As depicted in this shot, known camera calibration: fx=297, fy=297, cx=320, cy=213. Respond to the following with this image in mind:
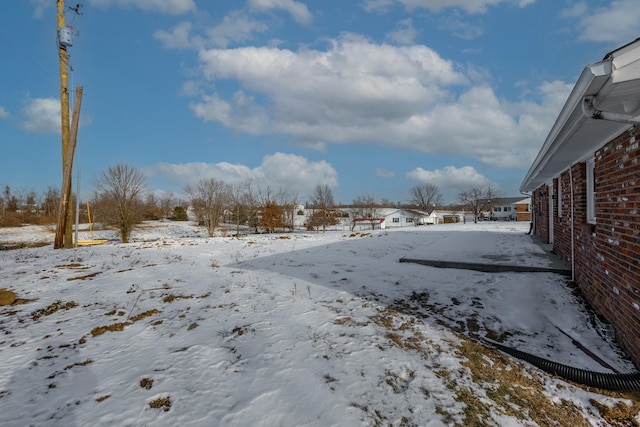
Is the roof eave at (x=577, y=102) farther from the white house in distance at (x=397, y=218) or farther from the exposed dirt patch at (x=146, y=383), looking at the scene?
the white house in distance at (x=397, y=218)

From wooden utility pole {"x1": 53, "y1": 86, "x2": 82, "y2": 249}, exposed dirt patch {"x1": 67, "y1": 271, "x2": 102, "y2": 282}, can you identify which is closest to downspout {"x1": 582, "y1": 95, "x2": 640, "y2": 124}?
exposed dirt patch {"x1": 67, "y1": 271, "x2": 102, "y2": 282}

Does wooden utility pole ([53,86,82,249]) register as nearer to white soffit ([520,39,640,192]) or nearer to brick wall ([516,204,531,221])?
white soffit ([520,39,640,192])

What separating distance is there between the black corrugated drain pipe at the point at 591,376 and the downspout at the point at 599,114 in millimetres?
2251

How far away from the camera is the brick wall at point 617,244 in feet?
9.64

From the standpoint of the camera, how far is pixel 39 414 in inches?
86.7

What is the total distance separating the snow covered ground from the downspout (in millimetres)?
2357

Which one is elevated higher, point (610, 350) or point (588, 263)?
point (588, 263)

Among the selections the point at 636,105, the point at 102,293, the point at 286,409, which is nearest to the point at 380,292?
the point at 286,409

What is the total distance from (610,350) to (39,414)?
539 centimetres

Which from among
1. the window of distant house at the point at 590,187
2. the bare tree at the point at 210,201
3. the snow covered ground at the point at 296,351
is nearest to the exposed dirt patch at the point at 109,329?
the snow covered ground at the point at 296,351

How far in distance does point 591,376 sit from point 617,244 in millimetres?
1580

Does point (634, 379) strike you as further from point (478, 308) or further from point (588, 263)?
point (588, 263)

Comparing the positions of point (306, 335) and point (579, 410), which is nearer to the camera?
point (579, 410)

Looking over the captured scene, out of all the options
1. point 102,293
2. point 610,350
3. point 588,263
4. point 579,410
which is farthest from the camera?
point 102,293
